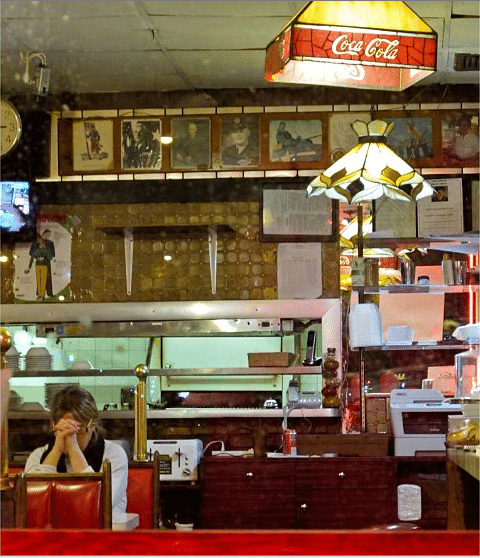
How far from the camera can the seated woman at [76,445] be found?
14.2ft

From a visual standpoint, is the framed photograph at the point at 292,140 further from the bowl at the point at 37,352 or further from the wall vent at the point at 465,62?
the bowl at the point at 37,352

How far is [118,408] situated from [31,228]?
146cm

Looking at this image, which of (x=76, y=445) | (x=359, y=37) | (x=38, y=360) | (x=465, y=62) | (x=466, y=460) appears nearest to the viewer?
(x=466, y=460)

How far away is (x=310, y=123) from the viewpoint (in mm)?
7059

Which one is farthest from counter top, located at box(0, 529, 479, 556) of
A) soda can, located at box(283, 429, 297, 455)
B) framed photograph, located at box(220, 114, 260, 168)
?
framed photograph, located at box(220, 114, 260, 168)

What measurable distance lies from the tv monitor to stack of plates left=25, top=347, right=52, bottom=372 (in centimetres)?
82

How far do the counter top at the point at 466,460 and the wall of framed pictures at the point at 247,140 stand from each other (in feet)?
12.8

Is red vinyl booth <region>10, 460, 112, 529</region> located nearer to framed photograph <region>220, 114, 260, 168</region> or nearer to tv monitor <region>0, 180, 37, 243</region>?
tv monitor <region>0, 180, 37, 243</region>

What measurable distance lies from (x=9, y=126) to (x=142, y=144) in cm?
97

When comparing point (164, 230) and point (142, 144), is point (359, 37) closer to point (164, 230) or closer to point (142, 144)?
point (164, 230)

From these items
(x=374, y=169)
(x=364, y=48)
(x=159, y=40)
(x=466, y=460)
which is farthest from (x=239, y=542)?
(x=159, y=40)

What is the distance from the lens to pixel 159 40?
6.07m

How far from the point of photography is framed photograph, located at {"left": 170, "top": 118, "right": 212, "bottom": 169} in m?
7.09

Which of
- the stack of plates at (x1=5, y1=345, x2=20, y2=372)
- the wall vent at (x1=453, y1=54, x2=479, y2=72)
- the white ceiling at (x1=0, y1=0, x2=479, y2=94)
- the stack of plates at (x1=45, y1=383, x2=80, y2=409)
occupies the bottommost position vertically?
the stack of plates at (x1=45, y1=383, x2=80, y2=409)
